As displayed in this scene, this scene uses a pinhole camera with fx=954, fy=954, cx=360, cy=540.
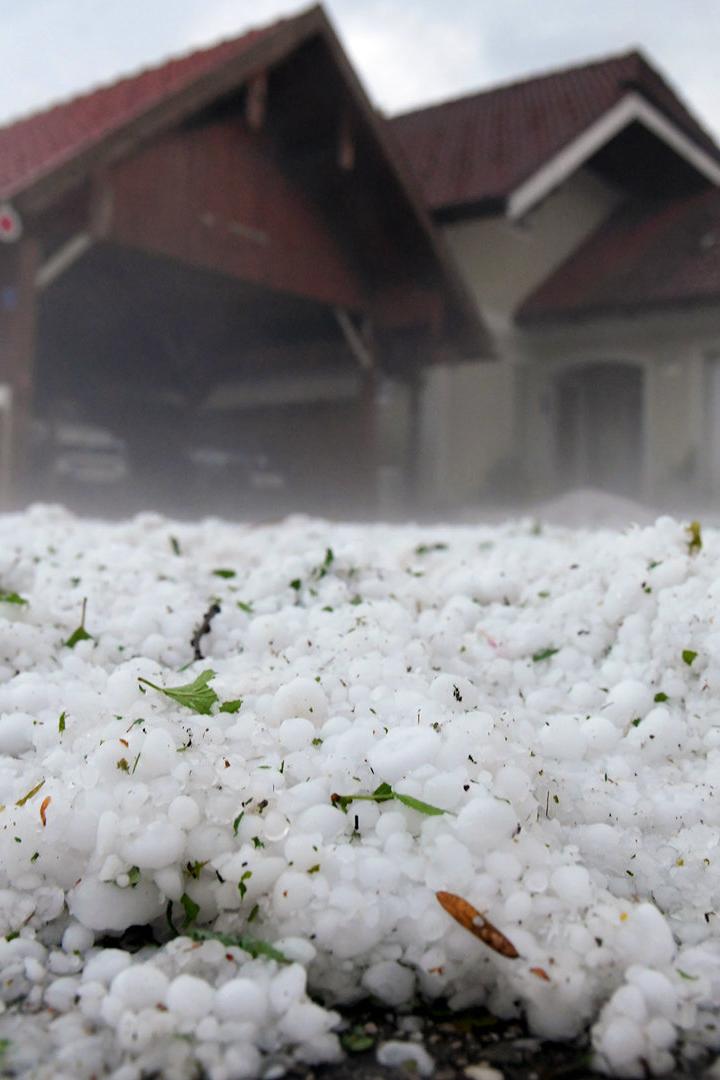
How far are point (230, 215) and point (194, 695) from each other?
5931 mm

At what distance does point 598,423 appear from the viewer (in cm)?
1008

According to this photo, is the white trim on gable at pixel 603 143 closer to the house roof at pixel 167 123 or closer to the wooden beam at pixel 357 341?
the house roof at pixel 167 123

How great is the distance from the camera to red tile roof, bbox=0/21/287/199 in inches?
211

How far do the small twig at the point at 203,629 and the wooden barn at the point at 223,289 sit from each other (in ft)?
12.9

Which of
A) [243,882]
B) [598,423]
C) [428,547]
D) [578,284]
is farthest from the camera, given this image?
[598,423]

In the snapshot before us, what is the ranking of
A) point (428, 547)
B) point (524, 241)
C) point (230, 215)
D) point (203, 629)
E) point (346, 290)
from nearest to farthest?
point (203, 629) → point (428, 547) → point (230, 215) → point (346, 290) → point (524, 241)

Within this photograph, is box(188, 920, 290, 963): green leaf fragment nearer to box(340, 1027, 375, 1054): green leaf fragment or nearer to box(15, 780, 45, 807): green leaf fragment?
box(340, 1027, 375, 1054): green leaf fragment

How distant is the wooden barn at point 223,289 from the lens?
5770 millimetres

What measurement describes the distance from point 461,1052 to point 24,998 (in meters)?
0.44

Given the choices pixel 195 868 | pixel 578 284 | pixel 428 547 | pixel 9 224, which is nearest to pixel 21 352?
pixel 9 224

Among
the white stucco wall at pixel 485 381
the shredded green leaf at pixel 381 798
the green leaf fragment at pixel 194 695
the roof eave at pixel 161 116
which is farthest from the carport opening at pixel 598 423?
the shredded green leaf at pixel 381 798

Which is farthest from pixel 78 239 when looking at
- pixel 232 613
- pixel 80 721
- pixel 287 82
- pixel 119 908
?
pixel 119 908

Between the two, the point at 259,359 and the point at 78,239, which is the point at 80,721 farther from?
the point at 259,359

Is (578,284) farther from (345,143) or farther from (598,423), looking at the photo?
(345,143)
